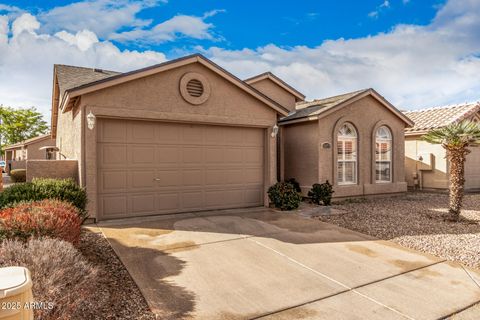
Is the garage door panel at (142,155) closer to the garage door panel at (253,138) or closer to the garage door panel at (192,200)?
the garage door panel at (192,200)

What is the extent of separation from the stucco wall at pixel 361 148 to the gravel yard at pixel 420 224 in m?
0.75

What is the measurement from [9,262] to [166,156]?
19.3 feet

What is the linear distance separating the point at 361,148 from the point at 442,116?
7349 millimetres

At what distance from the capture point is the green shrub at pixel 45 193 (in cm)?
647

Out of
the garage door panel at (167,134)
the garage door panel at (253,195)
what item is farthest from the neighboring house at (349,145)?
the garage door panel at (167,134)

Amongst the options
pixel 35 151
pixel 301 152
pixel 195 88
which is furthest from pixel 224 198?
pixel 35 151

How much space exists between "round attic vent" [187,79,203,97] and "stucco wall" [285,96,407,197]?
4.97 m

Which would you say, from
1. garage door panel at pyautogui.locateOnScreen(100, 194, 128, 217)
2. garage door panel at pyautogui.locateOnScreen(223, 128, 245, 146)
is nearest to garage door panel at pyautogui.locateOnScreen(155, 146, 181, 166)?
garage door panel at pyautogui.locateOnScreen(100, 194, 128, 217)

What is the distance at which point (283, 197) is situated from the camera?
10.3m

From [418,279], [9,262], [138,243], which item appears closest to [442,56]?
[418,279]

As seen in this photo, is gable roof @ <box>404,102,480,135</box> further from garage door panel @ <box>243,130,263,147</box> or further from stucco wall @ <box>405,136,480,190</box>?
garage door panel @ <box>243,130,263,147</box>

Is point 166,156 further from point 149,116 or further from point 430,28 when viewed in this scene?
point 430,28

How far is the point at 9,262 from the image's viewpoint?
3.47 metres

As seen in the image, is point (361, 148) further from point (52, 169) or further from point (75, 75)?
point (75, 75)
